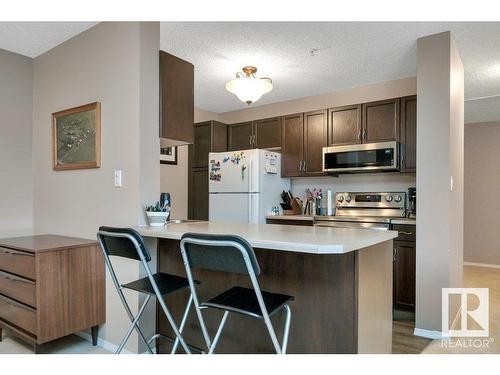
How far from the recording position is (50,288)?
222 cm

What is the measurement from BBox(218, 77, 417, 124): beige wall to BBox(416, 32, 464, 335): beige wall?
3.36 feet

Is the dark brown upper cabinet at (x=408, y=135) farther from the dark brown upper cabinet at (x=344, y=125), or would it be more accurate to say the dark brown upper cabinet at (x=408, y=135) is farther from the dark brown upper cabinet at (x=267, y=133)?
the dark brown upper cabinet at (x=267, y=133)

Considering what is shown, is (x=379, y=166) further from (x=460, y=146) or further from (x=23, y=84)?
(x=23, y=84)

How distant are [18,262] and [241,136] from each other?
3.18 meters

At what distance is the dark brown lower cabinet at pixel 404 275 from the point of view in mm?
3162

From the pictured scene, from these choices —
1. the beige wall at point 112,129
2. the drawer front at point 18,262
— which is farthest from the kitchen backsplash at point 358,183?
the drawer front at point 18,262

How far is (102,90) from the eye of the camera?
2.50m

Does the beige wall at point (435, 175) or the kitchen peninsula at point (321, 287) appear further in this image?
the beige wall at point (435, 175)

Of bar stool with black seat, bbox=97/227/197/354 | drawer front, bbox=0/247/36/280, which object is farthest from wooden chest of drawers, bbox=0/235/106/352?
bar stool with black seat, bbox=97/227/197/354

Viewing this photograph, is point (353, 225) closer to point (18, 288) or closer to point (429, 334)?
point (429, 334)

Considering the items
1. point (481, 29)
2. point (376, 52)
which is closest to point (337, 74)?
point (376, 52)

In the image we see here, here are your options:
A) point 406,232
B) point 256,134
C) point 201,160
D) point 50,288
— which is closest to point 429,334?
point 406,232

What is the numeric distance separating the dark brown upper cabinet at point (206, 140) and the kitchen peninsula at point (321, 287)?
2.80 metres
